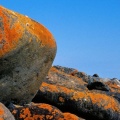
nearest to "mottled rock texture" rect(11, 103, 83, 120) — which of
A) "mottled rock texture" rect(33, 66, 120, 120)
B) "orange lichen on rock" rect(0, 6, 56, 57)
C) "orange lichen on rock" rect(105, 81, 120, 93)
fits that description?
"orange lichen on rock" rect(0, 6, 56, 57)

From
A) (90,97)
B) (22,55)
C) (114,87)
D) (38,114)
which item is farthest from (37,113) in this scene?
(114,87)

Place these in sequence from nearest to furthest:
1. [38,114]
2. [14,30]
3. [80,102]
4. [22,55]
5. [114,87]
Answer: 1. [38,114]
2. [14,30]
3. [22,55]
4. [80,102]
5. [114,87]

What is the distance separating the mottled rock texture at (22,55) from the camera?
11695 millimetres

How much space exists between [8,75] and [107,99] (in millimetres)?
3936

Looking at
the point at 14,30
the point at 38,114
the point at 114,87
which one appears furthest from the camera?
the point at 114,87

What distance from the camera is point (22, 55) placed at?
39.8ft

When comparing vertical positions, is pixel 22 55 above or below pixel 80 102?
above

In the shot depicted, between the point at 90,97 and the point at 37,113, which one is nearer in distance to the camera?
the point at 37,113

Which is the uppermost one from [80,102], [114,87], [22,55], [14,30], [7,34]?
[114,87]

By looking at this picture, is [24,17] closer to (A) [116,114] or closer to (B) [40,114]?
(B) [40,114]

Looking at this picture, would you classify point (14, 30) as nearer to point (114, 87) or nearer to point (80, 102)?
point (80, 102)

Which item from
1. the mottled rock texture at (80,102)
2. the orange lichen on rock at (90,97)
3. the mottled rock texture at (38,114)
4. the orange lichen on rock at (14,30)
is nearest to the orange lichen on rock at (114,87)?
the orange lichen on rock at (90,97)

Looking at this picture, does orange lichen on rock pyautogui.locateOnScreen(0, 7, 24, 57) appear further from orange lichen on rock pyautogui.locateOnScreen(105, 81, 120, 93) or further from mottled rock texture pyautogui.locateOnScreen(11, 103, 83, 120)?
orange lichen on rock pyautogui.locateOnScreen(105, 81, 120, 93)

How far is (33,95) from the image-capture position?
534 inches
